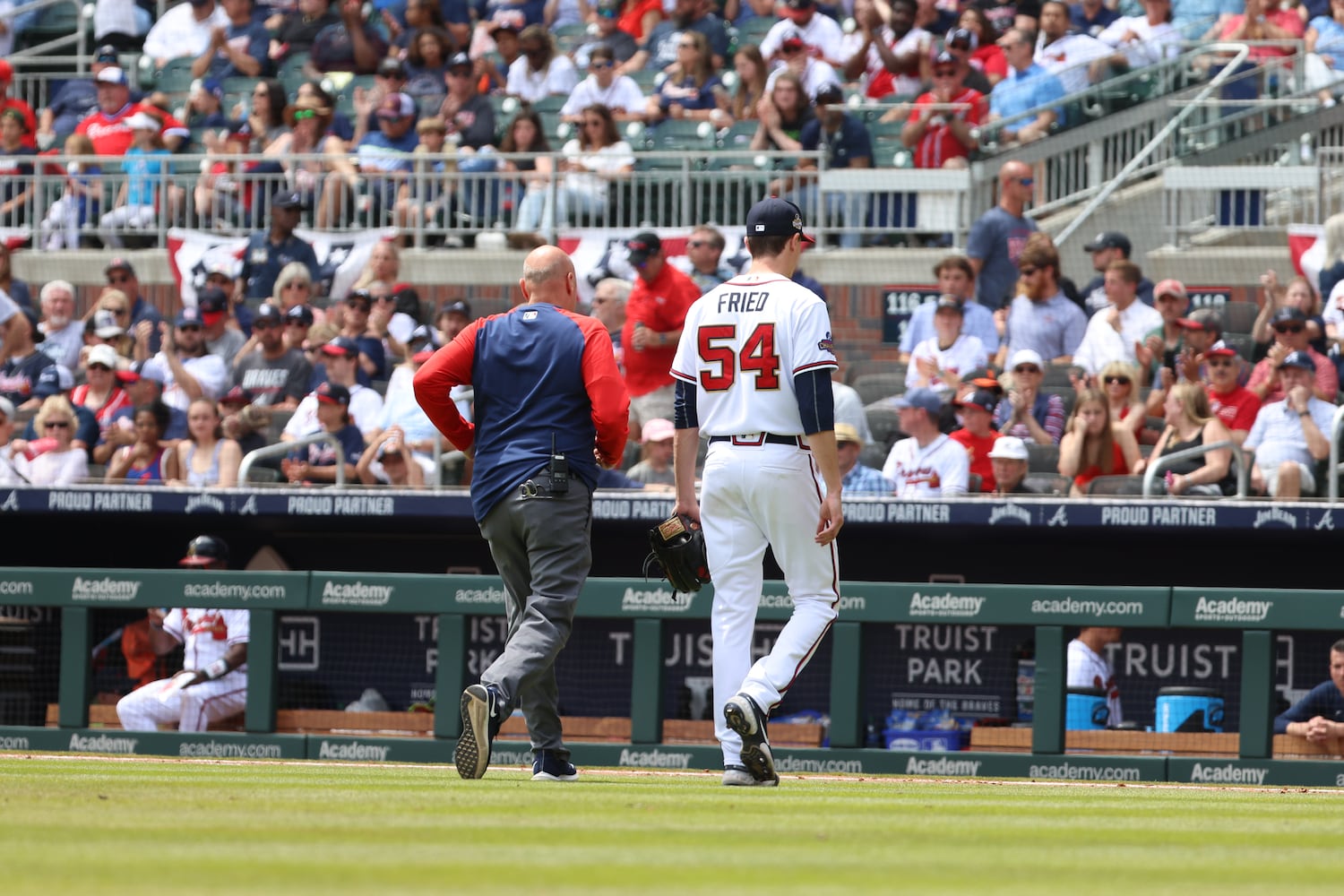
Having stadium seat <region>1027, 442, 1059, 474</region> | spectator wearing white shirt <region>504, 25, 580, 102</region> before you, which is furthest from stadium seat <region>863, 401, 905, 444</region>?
spectator wearing white shirt <region>504, 25, 580, 102</region>

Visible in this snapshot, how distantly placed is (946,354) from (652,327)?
179cm

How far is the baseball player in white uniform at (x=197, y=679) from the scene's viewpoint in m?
10.2

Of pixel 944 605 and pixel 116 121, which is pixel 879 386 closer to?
pixel 944 605

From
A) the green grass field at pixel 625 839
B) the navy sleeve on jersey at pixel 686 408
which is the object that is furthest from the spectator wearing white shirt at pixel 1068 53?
the navy sleeve on jersey at pixel 686 408

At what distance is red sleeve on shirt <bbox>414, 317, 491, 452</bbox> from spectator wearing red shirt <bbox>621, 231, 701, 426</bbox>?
15.0 feet

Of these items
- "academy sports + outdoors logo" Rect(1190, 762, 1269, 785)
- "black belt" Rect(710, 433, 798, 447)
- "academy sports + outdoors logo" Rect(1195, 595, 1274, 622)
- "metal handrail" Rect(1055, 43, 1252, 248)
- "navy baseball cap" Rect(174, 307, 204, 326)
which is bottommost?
"academy sports + outdoors logo" Rect(1190, 762, 1269, 785)

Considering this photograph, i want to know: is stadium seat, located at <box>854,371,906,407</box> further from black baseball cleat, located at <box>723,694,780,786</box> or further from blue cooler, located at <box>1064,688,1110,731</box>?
black baseball cleat, located at <box>723,694,780,786</box>

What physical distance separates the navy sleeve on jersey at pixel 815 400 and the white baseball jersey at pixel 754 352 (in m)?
0.03

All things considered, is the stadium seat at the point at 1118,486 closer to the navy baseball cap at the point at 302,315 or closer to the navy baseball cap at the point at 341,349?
the navy baseball cap at the point at 341,349

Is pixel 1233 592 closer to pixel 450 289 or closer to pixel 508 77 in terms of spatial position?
pixel 450 289

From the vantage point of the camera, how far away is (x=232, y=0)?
19.2m

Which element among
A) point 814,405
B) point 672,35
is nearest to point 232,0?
point 672,35

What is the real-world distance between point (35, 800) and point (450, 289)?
10.3 m

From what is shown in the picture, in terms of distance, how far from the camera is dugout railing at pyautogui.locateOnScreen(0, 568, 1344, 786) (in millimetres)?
9320
